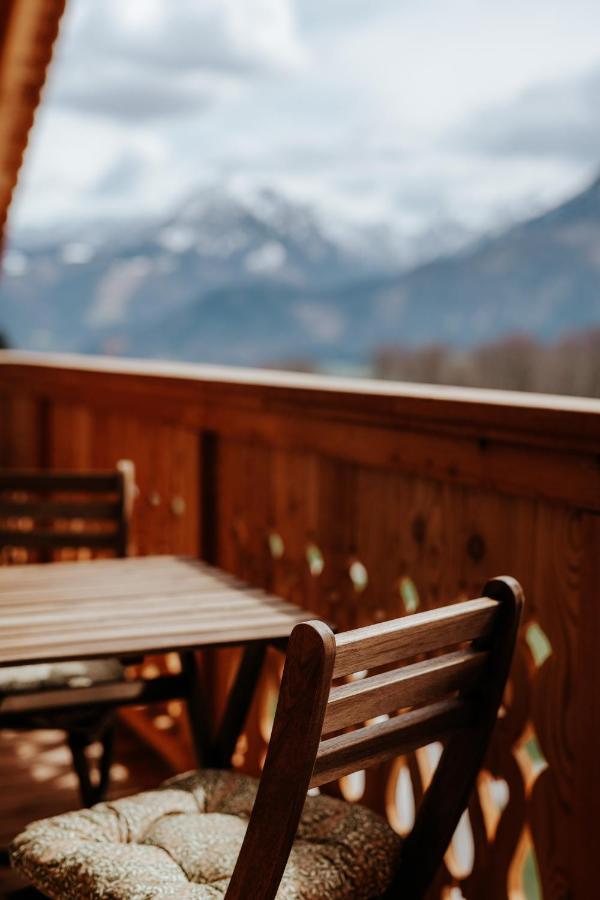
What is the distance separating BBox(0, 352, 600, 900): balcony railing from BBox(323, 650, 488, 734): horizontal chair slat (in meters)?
0.29

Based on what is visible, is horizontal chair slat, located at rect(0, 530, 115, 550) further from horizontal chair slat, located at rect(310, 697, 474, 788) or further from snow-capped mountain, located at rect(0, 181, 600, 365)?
snow-capped mountain, located at rect(0, 181, 600, 365)

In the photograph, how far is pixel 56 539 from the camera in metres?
2.68

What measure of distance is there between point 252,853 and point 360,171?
5781 centimetres

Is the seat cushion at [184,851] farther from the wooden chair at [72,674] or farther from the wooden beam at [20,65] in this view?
the wooden beam at [20,65]

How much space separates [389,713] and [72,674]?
1114 millimetres

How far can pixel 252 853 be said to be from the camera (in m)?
1.09

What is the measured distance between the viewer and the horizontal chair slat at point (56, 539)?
2.63 m

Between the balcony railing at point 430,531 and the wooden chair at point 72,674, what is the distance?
11.8 inches

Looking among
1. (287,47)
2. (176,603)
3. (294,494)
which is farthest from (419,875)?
(287,47)


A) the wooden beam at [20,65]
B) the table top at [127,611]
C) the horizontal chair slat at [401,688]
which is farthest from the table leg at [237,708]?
the wooden beam at [20,65]

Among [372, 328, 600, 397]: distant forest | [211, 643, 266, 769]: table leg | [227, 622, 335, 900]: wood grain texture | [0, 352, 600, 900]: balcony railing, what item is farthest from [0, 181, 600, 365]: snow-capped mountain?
[227, 622, 335, 900]: wood grain texture

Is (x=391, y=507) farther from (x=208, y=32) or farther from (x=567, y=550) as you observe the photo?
(x=208, y=32)

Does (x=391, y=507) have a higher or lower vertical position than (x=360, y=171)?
lower

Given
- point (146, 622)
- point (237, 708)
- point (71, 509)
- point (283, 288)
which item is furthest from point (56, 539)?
point (283, 288)
